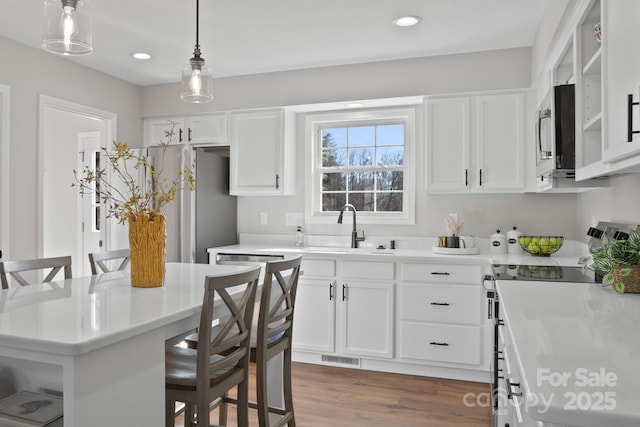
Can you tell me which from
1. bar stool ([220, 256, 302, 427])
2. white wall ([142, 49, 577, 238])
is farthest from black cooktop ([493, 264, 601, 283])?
white wall ([142, 49, 577, 238])

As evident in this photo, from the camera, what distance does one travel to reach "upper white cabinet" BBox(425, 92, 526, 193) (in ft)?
11.8

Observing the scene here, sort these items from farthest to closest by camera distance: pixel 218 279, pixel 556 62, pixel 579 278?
1. pixel 556 62
2. pixel 579 278
3. pixel 218 279

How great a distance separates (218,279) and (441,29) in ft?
8.65

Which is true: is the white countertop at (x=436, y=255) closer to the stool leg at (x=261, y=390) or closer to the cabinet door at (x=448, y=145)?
the cabinet door at (x=448, y=145)

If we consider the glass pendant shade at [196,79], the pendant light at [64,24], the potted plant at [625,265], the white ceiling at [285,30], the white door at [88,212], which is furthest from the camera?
the white door at [88,212]

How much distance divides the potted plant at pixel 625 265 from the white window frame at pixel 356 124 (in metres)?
Result: 2.42

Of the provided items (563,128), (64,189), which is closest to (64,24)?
(563,128)

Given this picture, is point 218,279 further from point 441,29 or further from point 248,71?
point 248,71

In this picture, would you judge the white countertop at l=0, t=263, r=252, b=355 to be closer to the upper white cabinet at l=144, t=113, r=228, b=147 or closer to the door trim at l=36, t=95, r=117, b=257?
the door trim at l=36, t=95, r=117, b=257

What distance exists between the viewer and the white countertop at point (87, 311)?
1.27 metres

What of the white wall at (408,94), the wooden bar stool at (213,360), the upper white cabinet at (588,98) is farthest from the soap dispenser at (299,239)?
the upper white cabinet at (588,98)

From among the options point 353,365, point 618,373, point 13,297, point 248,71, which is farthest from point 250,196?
point 618,373

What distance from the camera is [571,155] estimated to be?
2113mm

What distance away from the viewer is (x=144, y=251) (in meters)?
2.08
